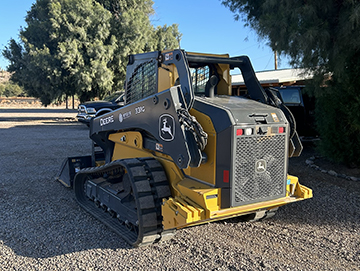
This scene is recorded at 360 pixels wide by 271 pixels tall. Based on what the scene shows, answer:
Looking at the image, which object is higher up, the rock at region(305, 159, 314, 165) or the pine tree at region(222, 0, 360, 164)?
the pine tree at region(222, 0, 360, 164)

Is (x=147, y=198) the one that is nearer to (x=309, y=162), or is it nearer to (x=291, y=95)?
(x=309, y=162)

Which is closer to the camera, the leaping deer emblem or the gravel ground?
the gravel ground

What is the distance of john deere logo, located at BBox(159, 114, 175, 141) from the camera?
380 cm

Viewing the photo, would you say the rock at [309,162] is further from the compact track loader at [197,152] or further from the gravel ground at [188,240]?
the compact track loader at [197,152]

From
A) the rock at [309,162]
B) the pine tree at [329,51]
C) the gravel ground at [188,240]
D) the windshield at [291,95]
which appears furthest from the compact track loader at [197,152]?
the windshield at [291,95]

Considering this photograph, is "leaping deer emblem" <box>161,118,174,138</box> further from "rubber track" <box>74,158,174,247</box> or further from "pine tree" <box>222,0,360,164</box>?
"pine tree" <box>222,0,360,164</box>

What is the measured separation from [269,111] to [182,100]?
3.63 feet

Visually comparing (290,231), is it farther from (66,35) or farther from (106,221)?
(66,35)

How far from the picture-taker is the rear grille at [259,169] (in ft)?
12.1

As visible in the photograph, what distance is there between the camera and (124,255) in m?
3.85

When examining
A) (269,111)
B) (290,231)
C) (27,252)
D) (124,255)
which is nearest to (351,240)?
(290,231)

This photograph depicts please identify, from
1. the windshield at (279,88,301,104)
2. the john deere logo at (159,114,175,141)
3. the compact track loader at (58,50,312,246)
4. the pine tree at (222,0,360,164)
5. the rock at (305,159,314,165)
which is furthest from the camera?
the windshield at (279,88,301,104)

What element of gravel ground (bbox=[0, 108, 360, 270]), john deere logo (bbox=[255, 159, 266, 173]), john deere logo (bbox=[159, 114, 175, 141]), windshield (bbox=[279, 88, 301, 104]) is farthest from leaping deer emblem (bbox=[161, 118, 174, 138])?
windshield (bbox=[279, 88, 301, 104])

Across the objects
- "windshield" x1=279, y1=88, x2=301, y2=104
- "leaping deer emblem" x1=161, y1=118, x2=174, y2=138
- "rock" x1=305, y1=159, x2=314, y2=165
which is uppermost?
"windshield" x1=279, y1=88, x2=301, y2=104
